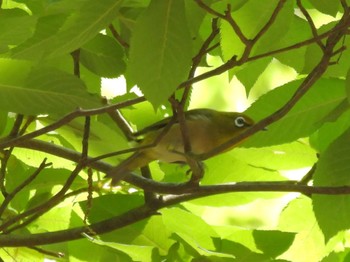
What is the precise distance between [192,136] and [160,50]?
1138mm

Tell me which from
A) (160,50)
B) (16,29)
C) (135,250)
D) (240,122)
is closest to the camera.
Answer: (160,50)

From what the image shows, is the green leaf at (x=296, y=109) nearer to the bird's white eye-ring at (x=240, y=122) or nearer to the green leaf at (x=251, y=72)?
the green leaf at (x=251, y=72)

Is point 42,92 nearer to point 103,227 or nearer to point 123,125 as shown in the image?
point 103,227

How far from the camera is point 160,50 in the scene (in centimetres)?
119

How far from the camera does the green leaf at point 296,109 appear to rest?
66.2 inches

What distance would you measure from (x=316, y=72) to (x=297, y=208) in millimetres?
643

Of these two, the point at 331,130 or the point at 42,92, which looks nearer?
the point at 42,92

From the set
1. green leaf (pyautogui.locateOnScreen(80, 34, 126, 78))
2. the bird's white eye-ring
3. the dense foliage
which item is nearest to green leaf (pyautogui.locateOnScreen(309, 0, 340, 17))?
the dense foliage

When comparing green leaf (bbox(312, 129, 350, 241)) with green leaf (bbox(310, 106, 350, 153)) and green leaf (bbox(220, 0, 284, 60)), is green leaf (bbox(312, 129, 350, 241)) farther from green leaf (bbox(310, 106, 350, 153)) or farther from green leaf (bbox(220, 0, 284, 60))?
green leaf (bbox(220, 0, 284, 60))

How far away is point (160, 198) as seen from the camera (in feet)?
5.82

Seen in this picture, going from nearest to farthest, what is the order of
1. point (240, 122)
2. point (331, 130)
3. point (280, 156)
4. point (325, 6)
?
point (325, 6)
point (331, 130)
point (280, 156)
point (240, 122)

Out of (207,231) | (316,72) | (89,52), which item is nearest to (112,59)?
(89,52)

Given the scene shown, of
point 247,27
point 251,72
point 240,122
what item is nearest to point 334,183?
point 251,72

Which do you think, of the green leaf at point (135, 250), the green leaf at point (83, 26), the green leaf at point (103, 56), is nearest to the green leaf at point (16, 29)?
the green leaf at point (83, 26)
